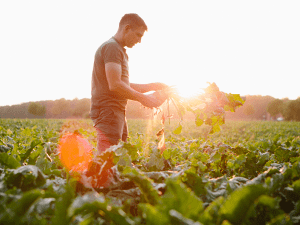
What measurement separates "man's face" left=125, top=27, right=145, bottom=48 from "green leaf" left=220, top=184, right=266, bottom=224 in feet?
8.78

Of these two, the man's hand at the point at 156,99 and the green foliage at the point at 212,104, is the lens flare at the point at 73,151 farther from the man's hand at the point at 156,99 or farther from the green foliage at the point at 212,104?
the green foliage at the point at 212,104

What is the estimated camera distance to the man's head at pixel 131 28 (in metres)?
2.90

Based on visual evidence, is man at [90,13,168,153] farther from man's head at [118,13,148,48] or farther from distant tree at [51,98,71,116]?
distant tree at [51,98,71,116]

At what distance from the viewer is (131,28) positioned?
291 centimetres

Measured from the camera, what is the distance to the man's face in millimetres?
2920

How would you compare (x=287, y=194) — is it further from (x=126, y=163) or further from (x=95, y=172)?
(x=95, y=172)

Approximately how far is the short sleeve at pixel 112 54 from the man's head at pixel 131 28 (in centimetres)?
36

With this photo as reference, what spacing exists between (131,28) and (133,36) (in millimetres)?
109

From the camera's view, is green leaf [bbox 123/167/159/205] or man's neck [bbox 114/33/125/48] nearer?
green leaf [bbox 123/167/159/205]

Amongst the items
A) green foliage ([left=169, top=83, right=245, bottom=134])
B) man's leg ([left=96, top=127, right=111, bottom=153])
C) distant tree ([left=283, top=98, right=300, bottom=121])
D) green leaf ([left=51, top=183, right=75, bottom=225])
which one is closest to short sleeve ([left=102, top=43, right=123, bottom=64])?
→ green foliage ([left=169, top=83, right=245, bottom=134])

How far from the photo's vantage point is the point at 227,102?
2195 mm

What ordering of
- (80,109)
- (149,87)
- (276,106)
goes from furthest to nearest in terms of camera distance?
(80,109) < (276,106) < (149,87)

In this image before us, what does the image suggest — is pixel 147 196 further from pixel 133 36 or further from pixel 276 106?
pixel 276 106

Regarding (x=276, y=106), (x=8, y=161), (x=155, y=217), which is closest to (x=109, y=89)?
(x=8, y=161)
